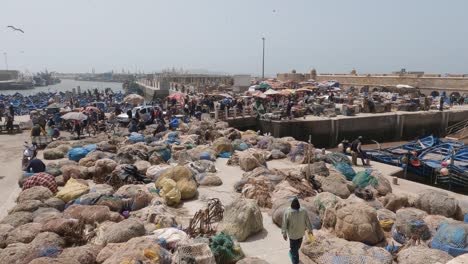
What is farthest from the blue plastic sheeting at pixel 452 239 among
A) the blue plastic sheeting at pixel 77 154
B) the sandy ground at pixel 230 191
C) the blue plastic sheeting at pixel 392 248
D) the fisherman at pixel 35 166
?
the blue plastic sheeting at pixel 77 154

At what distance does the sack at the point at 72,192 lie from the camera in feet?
27.5

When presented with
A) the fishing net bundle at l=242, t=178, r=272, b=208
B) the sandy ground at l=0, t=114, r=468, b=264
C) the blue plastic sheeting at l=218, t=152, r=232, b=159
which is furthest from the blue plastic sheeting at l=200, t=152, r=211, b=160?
the fishing net bundle at l=242, t=178, r=272, b=208

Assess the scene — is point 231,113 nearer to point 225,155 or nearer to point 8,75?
point 225,155

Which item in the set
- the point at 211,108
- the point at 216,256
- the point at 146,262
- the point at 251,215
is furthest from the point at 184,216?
the point at 211,108

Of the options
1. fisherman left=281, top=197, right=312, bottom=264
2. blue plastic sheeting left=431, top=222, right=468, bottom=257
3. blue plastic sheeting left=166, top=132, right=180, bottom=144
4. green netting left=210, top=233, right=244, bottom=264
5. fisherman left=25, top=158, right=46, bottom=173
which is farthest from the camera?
blue plastic sheeting left=166, top=132, right=180, bottom=144

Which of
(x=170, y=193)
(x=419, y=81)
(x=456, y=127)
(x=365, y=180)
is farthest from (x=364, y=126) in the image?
(x=170, y=193)

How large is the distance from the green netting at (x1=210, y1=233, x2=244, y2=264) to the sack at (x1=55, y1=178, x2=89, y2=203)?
4144mm

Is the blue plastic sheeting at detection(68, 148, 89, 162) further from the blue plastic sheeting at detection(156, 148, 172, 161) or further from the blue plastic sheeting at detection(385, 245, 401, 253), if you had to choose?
the blue plastic sheeting at detection(385, 245, 401, 253)

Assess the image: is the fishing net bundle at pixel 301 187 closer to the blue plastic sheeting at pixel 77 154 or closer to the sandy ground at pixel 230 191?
the sandy ground at pixel 230 191

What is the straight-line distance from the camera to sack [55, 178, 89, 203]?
8.40 meters

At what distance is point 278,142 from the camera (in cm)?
1473

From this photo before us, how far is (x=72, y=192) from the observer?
8.55m

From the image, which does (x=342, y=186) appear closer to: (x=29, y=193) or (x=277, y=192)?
(x=277, y=192)

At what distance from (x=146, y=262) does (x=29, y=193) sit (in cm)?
462
